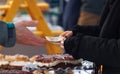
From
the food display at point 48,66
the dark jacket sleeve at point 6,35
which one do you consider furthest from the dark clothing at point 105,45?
the dark jacket sleeve at point 6,35

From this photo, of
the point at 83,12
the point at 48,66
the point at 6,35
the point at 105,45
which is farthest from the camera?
the point at 83,12

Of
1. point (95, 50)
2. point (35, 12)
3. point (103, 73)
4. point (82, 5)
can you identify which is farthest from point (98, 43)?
point (82, 5)

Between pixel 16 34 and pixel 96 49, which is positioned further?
pixel 16 34

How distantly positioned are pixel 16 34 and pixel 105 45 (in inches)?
17.0

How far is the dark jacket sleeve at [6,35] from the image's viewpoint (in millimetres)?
1761

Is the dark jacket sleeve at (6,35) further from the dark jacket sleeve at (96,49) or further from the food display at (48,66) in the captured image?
the dark jacket sleeve at (96,49)

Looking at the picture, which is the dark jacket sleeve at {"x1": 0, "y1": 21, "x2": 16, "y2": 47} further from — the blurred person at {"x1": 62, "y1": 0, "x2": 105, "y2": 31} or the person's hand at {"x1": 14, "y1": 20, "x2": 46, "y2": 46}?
the blurred person at {"x1": 62, "y1": 0, "x2": 105, "y2": 31}

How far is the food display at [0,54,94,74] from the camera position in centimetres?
180

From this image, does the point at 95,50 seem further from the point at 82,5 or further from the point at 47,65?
the point at 82,5

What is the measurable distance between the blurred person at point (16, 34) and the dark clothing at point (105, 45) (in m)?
0.22

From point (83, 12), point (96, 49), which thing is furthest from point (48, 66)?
point (83, 12)

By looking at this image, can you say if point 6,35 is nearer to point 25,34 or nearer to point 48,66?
point 25,34

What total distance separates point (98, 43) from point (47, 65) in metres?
0.33

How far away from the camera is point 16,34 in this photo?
1819 mm
